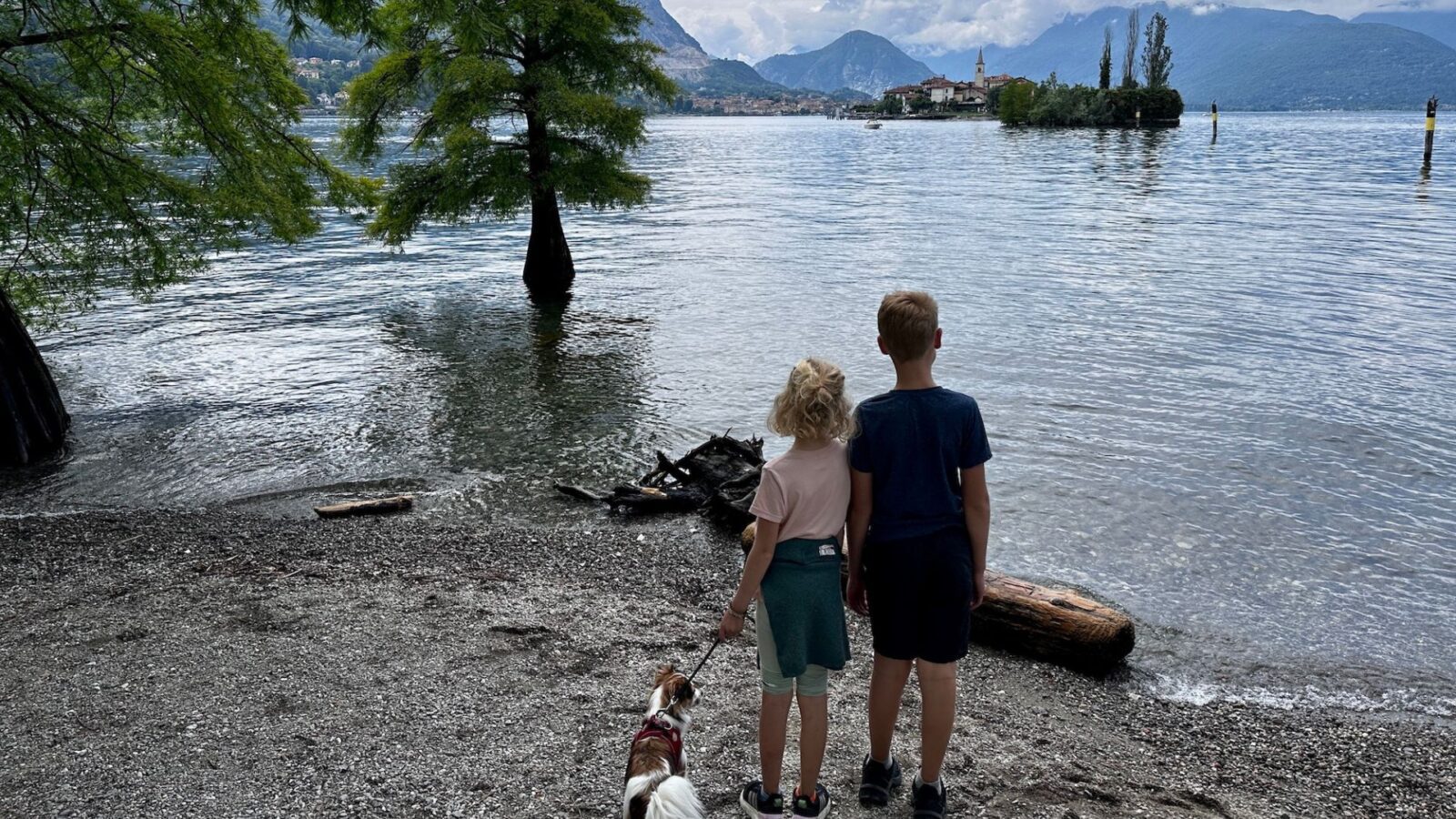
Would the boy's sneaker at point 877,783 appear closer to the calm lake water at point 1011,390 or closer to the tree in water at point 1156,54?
the calm lake water at point 1011,390

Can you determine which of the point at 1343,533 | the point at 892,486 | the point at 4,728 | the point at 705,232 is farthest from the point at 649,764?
the point at 705,232

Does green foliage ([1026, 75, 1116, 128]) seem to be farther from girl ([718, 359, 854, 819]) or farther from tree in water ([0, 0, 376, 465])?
girl ([718, 359, 854, 819])

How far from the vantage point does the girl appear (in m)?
4.12

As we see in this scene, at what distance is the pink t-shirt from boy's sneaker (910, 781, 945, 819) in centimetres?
148

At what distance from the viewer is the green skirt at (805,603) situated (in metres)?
4.25

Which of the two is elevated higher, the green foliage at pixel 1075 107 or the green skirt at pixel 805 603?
the green foliage at pixel 1075 107

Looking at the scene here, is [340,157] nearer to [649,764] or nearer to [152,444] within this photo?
[152,444]

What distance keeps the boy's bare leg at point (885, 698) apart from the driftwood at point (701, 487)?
4.75 m

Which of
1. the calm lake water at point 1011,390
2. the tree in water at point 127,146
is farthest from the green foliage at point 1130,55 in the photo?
the tree in water at point 127,146

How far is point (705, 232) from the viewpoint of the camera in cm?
3759

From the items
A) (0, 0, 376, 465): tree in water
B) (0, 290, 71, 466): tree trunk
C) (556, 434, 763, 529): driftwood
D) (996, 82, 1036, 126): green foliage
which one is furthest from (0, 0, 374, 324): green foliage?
(996, 82, 1036, 126): green foliage

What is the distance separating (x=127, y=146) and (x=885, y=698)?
517 inches

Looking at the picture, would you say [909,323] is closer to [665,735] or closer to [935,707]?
[935,707]

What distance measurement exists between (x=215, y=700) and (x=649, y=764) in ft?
10.3
